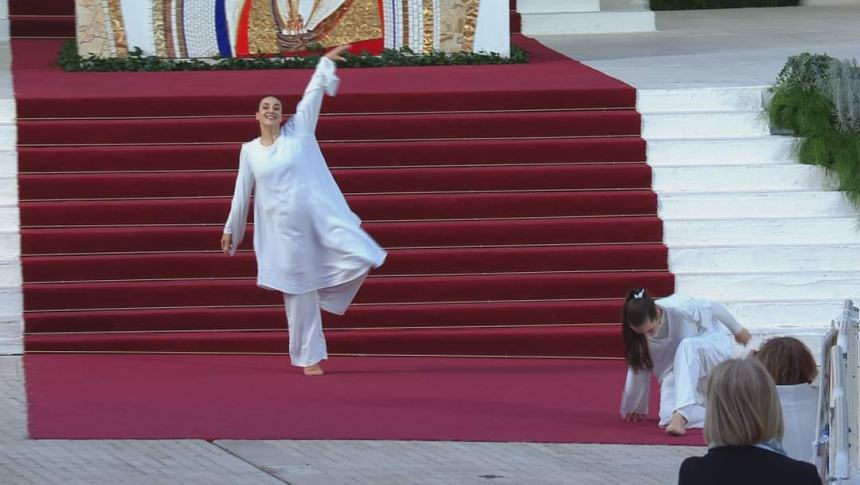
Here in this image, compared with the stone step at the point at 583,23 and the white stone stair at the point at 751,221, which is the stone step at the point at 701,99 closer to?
the white stone stair at the point at 751,221

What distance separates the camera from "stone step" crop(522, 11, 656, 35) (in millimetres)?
16484

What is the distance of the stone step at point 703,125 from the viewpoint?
38.2 ft

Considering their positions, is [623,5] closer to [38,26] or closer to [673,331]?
[38,26]

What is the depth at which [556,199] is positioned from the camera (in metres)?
11.0

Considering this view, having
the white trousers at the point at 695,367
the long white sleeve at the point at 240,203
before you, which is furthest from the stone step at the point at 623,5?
the white trousers at the point at 695,367

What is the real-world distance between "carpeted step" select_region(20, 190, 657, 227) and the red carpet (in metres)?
A: 1.14

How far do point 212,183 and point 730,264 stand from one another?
3.38 m

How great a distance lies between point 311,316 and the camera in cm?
949

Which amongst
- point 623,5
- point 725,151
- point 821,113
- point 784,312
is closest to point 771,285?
point 784,312

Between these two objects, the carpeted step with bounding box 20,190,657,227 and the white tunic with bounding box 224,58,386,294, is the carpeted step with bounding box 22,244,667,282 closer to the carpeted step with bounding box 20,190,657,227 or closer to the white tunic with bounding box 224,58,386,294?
the carpeted step with bounding box 20,190,657,227

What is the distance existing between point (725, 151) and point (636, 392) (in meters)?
3.46

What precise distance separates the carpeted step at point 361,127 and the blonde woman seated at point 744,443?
740 cm

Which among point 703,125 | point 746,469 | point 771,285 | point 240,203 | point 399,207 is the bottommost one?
point 771,285

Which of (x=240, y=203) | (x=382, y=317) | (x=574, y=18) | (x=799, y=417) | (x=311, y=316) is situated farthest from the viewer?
(x=574, y=18)
